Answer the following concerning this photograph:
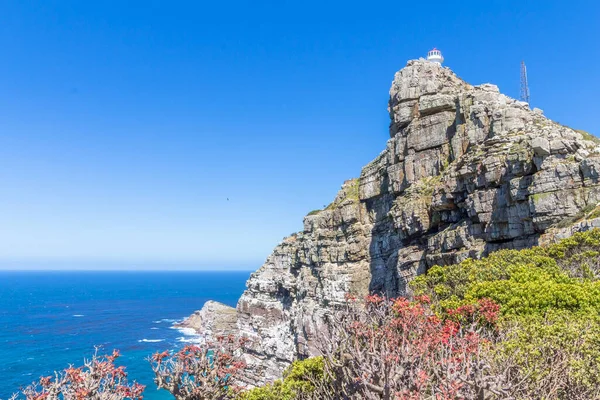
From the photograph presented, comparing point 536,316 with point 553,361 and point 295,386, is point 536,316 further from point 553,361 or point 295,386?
point 295,386

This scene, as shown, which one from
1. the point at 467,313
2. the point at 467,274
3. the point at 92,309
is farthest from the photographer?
the point at 92,309

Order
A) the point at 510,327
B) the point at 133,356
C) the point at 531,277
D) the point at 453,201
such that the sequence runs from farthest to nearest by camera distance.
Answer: the point at 133,356, the point at 453,201, the point at 531,277, the point at 510,327

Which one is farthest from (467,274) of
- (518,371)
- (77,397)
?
(77,397)

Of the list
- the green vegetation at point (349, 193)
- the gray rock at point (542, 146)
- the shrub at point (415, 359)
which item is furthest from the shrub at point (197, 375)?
the green vegetation at point (349, 193)

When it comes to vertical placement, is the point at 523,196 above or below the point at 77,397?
above

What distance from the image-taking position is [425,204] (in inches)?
2104

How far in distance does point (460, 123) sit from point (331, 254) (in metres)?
28.3

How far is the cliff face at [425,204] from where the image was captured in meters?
40.1

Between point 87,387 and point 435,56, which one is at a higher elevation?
point 435,56

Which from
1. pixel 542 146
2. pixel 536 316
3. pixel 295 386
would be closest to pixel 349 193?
pixel 542 146

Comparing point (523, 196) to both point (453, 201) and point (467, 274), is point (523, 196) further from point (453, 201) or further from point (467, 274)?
point (467, 274)

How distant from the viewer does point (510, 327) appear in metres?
17.7

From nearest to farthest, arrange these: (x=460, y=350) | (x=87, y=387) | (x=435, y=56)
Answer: (x=460, y=350)
(x=87, y=387)
(x=435, y=56)

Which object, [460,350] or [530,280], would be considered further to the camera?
[530,280]
